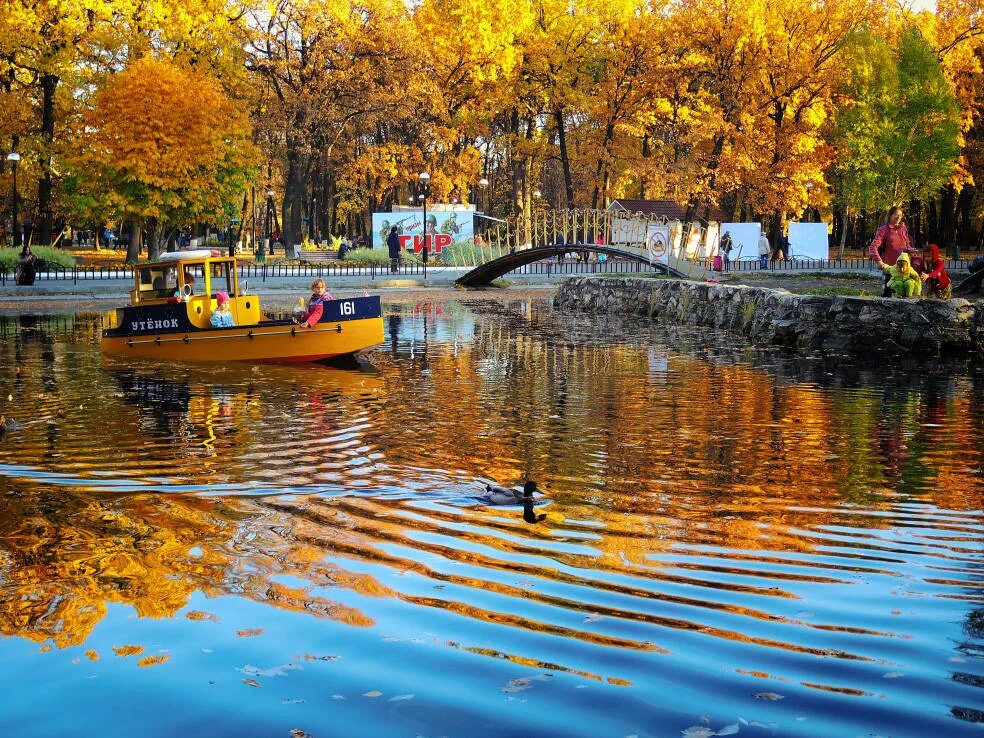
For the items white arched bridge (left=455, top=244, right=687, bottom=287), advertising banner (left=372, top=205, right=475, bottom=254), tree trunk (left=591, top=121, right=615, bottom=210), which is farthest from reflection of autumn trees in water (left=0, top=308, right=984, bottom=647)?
tree trunk (left=591, top=121, right=615, bottom=210)

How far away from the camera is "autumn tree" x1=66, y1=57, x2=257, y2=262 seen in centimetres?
4919

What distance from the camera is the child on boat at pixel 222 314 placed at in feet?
74.7

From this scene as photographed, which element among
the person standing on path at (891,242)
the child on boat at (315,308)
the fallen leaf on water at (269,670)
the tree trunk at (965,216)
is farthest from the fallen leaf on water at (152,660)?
the tree trunk at (965,216)

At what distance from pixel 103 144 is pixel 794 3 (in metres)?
34.6

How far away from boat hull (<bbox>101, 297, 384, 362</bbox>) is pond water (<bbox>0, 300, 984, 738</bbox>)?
6141 millimetres

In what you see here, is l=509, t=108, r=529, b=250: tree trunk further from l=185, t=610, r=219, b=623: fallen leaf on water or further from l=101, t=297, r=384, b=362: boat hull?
l=185, t=610, r=219, b=623: fallen leaf on water

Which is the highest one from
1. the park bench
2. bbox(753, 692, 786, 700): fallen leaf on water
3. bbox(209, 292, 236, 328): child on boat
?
the park bench

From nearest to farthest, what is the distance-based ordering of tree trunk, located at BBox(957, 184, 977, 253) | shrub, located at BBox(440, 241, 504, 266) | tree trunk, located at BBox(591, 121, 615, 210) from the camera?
shrub, located at BBox(440, 241, 504, 266), tree trunk, located at BBox(591, 121, 615, 210), tree trunk, located at BBox(957, 184, 977, 253)

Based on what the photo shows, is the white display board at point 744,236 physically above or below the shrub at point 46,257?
above

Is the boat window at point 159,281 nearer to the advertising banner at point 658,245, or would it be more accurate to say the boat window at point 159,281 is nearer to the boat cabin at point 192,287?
the boat cabin at point 192,287

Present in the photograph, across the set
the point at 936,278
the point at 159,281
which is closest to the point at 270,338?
the point at 159,281

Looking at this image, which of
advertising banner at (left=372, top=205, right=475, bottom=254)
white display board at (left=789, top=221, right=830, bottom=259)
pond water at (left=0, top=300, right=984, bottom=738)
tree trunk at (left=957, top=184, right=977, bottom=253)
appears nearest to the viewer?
pond water at (left=0, top=300, right=984, bottom=738)

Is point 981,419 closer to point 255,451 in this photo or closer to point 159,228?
point 255,451

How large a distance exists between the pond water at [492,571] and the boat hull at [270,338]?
614 centimetres
